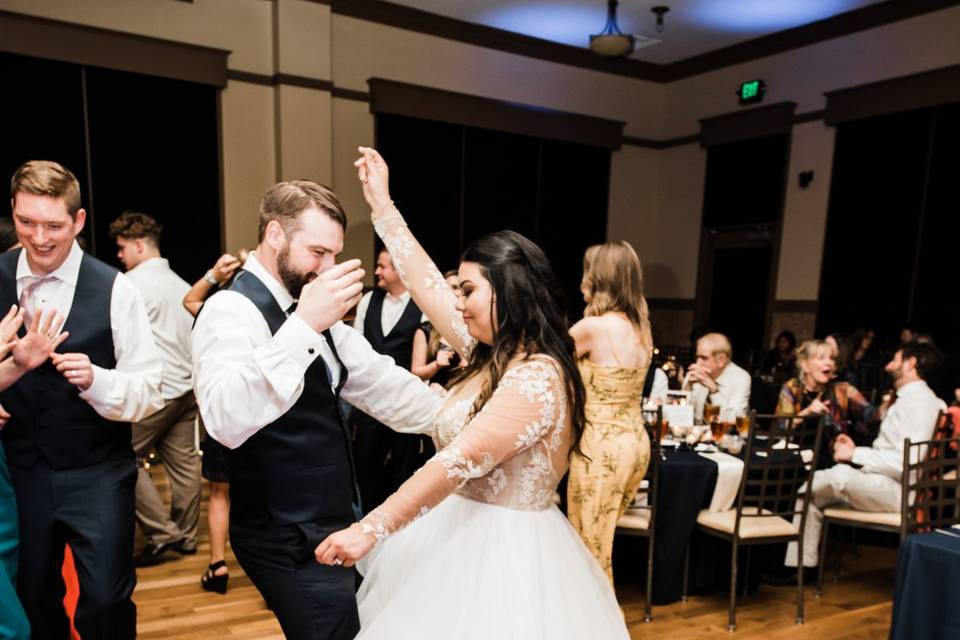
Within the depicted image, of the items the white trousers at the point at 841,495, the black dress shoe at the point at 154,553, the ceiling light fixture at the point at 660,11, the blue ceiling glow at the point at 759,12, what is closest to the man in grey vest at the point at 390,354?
the black dress shoe at the point at 154,553

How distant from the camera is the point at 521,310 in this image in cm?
150

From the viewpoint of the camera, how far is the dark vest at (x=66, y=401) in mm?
1768

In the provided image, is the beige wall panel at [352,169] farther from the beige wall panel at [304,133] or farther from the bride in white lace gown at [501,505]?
the bride in white lace gown at [501,505]

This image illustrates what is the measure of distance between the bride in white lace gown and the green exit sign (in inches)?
300

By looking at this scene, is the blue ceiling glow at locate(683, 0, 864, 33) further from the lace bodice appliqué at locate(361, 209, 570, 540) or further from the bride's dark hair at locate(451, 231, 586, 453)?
the lace bodice appliqué at locate(361, 209, 570, 540)

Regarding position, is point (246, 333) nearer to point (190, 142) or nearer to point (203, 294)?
point (203, 294)

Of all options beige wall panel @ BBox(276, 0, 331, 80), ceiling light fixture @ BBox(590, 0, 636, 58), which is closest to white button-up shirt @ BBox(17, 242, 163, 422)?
beige wall panel @ BBox(276, 0, 331, 80)

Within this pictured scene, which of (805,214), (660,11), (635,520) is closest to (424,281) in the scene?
(635,520)

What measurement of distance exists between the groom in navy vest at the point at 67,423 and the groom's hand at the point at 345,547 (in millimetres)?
910

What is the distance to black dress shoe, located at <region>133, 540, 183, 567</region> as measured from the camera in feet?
11.4

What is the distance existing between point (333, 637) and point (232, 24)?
20.5 ft

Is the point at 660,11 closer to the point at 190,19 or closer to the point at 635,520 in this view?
the point at 190,19

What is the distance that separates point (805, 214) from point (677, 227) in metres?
1.93

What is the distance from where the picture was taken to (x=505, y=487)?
1.54 meters
